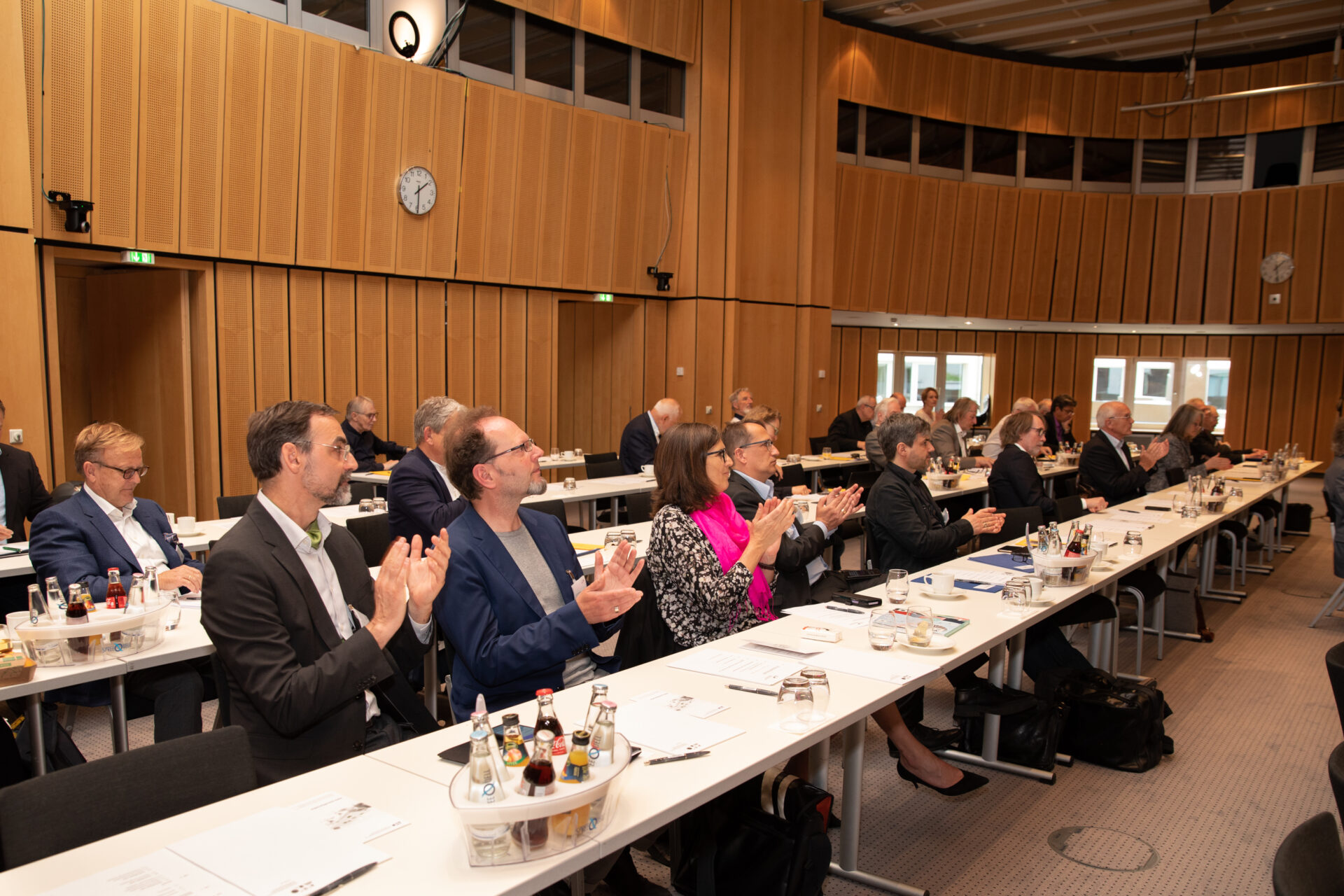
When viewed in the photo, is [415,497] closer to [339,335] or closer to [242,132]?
[339,335]

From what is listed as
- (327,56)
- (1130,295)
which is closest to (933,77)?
(1130,295)

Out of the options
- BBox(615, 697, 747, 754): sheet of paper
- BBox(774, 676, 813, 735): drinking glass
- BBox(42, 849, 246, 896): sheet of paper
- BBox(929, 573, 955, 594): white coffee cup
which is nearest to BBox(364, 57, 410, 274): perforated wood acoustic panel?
BBox(929, 573, 955, 594): white coffee cup

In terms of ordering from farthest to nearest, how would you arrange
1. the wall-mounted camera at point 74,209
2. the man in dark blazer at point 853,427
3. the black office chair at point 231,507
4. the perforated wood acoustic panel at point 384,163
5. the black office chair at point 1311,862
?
the man in dark blazer at point 853,427 < the perforated wood acoustic panel at point 384,163 < the wall-mounted camera at point 74,209 < the black office chair at point 231,507 < the black office chair at point 1311,862

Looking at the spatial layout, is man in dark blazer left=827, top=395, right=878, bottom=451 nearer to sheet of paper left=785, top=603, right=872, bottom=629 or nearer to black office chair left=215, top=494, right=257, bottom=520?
black office chair left=215, top=494, right=257, bottom=520

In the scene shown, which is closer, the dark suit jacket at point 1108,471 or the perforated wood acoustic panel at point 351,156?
the dark suit jacket at point 1108,471

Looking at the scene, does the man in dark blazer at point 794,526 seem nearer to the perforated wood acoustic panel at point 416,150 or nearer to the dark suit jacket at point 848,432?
the perforated wood acoustic panel at point 416,150

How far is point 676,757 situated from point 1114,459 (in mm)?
6444

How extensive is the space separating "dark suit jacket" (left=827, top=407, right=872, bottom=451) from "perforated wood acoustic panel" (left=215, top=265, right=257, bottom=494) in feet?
21.6

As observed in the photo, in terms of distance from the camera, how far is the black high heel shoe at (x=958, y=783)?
3.69 metres

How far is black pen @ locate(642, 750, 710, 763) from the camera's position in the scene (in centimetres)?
207

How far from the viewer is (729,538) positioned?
3627 mm

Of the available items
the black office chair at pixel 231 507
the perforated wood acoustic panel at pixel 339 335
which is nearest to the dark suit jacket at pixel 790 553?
the black office chair at pixel 231 507

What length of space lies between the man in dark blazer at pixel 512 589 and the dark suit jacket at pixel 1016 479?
4.01 meters

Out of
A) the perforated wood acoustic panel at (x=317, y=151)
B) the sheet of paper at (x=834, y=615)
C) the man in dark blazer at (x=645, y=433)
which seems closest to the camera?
the sheet of paper at (x=834, y=615)
